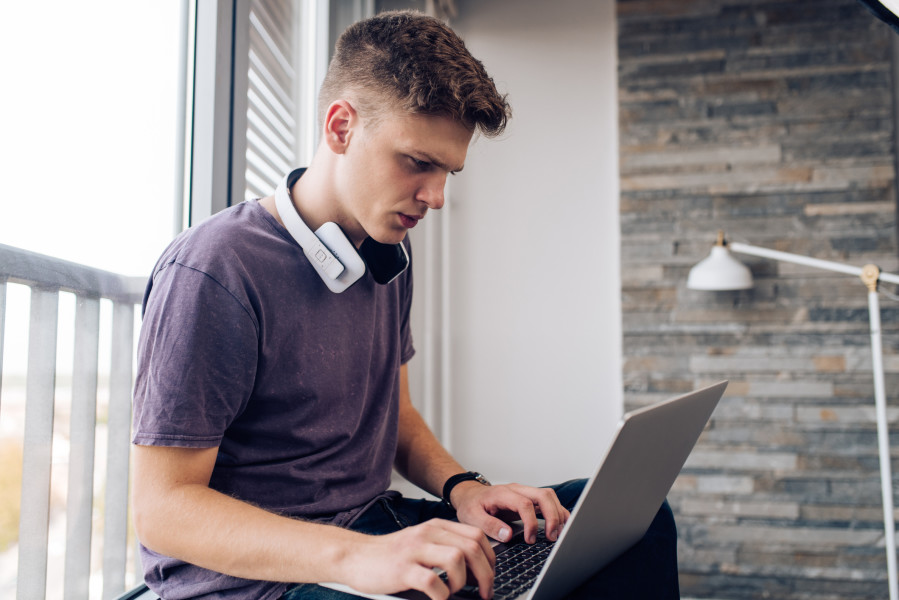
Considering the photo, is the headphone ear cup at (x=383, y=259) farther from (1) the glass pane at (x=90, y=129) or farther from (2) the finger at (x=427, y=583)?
(2) the finger at (x=427, y=583)

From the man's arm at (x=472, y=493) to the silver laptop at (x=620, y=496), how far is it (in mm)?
35

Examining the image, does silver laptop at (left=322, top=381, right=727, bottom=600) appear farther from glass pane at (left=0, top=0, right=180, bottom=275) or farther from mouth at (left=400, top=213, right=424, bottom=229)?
glass pane at (left=0, top=0, right=180, bottom=275)

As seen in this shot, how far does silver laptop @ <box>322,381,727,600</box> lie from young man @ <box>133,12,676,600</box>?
0.06 meters

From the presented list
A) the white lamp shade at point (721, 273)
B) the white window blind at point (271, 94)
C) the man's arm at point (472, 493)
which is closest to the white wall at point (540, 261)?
the white lamp shade at point (721, 273)

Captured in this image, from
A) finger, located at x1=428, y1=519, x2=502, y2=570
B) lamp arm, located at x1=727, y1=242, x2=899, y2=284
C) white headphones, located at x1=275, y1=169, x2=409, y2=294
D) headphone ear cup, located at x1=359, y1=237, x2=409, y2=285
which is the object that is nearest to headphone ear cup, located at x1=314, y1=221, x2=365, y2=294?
white headphones, located at x1=275, y1=169, x2=409, y2=294

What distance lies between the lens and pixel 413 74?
90cm

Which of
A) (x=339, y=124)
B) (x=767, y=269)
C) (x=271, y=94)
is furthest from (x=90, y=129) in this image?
(x=767, y=269)

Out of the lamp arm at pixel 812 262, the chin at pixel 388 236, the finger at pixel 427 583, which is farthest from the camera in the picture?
the lamp arm at pixel 812 262

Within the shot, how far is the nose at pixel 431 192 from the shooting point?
0.95 meters

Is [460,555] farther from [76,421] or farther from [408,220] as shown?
[76,421]

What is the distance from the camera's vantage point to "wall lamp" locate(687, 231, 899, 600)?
5.96 ft

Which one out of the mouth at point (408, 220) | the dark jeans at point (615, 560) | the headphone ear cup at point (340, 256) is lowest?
the dark jeans at point (615, 560)

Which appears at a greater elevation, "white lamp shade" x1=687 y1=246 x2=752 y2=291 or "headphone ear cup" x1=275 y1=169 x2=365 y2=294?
"white lamp shade" x1=687 y1=246 x2=752 y2=291

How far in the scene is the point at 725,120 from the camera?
7.70ft
